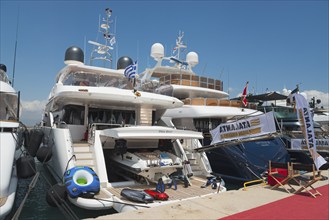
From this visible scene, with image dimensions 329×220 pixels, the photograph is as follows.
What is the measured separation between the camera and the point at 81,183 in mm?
6941

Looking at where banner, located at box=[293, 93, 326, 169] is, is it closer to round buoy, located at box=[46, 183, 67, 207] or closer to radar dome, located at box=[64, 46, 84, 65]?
round buoy, located at box=[46, 183, 67, 207]

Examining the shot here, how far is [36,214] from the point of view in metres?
7.83

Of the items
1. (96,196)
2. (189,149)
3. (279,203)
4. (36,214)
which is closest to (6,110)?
(36,214)

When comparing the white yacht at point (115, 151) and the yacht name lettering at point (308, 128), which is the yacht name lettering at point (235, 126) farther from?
the yacht name lettering at point (308, 128)

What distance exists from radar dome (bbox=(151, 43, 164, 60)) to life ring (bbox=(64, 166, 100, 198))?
13290 mm

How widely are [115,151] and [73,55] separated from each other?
754cm

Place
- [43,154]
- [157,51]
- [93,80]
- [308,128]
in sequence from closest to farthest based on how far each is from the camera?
[308,128], [43,154], [93,80], [157,51]

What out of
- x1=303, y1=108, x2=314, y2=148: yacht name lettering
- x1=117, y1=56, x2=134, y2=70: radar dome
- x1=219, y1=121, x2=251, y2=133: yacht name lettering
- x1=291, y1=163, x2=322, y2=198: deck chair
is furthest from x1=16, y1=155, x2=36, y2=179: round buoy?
x1=117, y1=56, x2=134, y2=70: radar dome

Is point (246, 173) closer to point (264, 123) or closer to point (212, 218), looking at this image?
point (264, 123)

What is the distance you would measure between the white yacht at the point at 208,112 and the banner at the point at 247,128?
285 mm

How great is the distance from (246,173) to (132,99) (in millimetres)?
6100

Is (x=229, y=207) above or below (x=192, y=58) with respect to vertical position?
below

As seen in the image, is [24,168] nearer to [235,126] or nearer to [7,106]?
[7,106]

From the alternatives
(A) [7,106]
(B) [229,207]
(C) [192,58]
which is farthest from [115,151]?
(C) [192,58]
